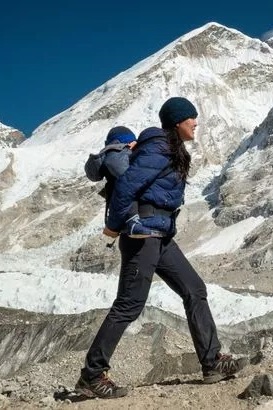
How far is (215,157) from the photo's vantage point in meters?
77.3

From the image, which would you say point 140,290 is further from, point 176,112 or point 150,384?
point 176,112

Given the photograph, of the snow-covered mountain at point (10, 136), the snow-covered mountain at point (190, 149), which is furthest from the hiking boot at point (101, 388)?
the snow-covered mountain at point (10, 136)

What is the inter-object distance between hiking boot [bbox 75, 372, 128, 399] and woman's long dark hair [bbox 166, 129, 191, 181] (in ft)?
4.97

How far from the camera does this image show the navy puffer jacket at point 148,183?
15.1ft

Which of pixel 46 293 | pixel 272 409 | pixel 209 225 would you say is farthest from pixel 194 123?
pixel 209 225

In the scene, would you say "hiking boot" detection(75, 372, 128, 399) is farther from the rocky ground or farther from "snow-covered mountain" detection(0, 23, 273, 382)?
"snow-covered mountain" detection(0, 23, 273, 382)

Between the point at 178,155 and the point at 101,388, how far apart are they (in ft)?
5.56

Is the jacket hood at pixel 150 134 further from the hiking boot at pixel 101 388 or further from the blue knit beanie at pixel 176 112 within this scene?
the hiking boot at pixel 101 388

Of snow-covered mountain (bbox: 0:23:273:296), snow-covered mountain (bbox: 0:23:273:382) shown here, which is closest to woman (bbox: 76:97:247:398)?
snow-covered mountain (bbox: 0:23:273:382)

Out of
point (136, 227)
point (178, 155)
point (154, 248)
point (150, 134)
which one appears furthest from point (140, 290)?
point (150, 134)

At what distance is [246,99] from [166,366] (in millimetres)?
86141

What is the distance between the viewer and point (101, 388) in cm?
481

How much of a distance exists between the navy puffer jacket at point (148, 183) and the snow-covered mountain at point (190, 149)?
117 feet

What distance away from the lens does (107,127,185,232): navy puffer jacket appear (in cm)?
461
